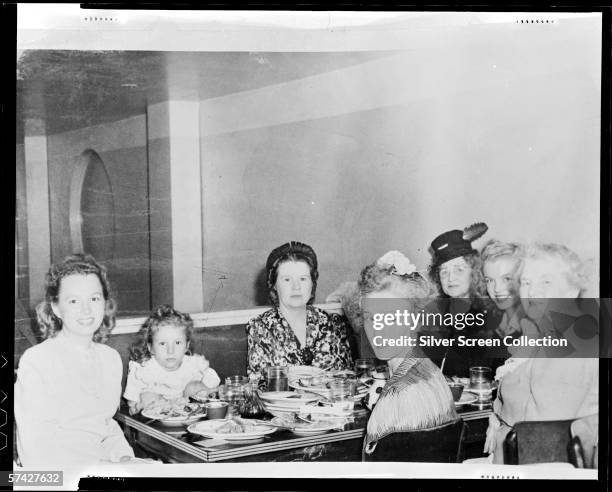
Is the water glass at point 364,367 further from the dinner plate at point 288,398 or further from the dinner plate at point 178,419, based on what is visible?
the dinner plate at point 178,419

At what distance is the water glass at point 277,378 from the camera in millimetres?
2268

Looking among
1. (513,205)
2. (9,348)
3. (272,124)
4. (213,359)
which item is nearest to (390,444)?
(213,359)

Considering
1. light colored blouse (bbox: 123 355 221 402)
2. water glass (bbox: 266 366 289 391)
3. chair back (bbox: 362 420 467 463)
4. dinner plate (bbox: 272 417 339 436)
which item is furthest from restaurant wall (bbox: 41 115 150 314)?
chair back (bbox: 362 420 467 463)

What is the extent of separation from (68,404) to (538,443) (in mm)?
1455

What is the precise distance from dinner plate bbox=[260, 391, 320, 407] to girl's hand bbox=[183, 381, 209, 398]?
186 millimetres

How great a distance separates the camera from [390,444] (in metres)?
2.18

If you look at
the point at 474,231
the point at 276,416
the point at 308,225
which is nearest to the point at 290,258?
the point at 308,225

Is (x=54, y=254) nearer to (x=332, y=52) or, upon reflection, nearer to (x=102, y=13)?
(x=102, y=13)

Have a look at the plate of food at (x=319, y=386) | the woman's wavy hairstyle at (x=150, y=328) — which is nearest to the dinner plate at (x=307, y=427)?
the plate of food at (x=319, y=386)

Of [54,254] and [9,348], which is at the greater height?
[54,254]

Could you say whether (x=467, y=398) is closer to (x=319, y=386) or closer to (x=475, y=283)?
(x=475, y=283)

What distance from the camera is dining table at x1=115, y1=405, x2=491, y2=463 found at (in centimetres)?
205

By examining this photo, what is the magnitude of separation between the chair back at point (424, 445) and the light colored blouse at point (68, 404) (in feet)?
2.51

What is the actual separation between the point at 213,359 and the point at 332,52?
Result: 40.2 inches
